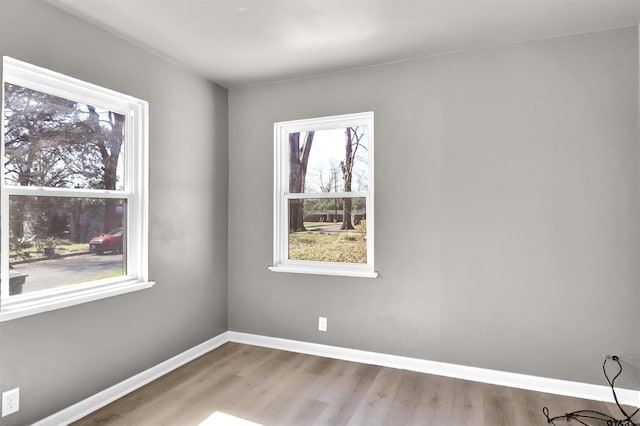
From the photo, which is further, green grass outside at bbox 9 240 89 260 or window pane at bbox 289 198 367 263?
window pane at bbox 289 198 367 263

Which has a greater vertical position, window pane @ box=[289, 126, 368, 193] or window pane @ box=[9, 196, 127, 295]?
window pane @ box=[289, 126, 368, 193]

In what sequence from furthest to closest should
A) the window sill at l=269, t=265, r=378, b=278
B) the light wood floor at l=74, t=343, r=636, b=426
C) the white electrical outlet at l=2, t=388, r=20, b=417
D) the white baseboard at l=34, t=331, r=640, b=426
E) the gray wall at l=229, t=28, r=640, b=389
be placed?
the window sill at l=269, t=265, r=378, b=278 < the gray wall at l=229, t=28, r=640, b=389 < the white baseboard at l=34, t=331, r=640, b=426 < the light wood floor at l=74, t=343, r=636, b=426 < the white electrical outlet at l=2, t=388, r=20, b=417

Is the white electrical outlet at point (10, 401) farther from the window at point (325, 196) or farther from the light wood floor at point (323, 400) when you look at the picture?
the window at point (325, 196)

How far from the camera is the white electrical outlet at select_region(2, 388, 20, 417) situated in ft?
6.50

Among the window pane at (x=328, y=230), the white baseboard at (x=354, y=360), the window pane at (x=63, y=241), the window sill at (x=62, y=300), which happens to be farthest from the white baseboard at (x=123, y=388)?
the window pane at (x=328, y=230)

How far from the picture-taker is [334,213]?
3424 mm

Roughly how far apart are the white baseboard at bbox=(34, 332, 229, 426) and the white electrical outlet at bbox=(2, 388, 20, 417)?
0.58ft

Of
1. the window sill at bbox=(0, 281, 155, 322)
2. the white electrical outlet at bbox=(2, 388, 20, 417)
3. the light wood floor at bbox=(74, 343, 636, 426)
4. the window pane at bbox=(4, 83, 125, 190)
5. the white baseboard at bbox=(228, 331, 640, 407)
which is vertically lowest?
the light wood floor at bbox=(74, 343, 636, 426)

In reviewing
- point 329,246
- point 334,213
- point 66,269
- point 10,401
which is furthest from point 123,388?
point 334,213

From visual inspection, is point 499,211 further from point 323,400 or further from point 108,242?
point 108,242

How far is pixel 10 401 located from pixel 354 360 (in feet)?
7.64

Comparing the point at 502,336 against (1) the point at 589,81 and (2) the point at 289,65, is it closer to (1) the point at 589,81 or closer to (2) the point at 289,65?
(1) the point at 589,81

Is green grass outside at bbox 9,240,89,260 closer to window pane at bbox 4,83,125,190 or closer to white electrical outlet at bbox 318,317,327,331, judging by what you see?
window pane at bbox 4,83,125,190

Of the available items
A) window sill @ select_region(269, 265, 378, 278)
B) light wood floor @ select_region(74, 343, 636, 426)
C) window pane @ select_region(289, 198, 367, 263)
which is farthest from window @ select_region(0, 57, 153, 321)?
window pane @ select_region(289, 198, 367, 263)
